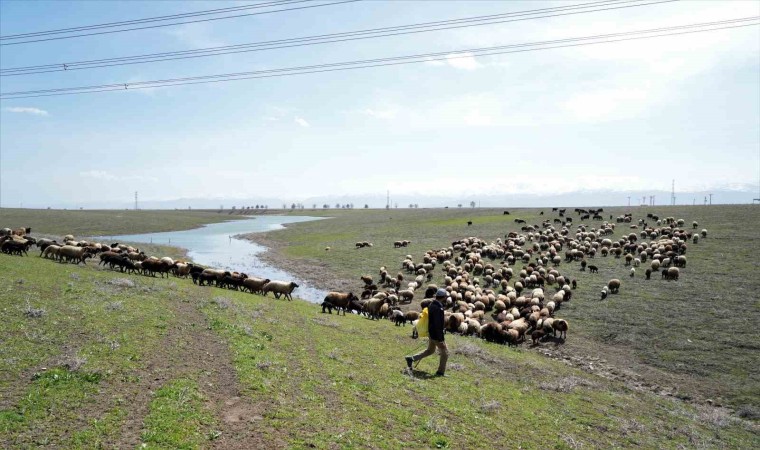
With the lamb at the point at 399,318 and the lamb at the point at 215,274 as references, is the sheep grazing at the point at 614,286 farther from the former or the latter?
the lamb at the point at 215,274

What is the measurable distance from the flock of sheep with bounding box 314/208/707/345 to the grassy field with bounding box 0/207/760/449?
6.94 feet

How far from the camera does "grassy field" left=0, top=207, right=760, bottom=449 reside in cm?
1009

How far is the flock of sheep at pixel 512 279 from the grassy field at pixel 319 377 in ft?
6.94

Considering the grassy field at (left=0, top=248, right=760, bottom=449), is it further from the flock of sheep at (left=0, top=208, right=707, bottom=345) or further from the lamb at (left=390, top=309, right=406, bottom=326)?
the flock of sheep at (left=0, top=208, right=707, bottom=345)

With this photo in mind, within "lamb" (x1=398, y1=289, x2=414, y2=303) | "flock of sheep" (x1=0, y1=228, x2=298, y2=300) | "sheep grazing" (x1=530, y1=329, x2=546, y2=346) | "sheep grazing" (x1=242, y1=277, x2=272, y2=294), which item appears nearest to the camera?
"sheep grazing" (x1=530, y1=329, x2=546, y2=346)

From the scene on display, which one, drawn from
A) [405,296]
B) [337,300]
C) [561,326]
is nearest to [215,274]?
[337,300]

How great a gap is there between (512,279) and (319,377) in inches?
1168

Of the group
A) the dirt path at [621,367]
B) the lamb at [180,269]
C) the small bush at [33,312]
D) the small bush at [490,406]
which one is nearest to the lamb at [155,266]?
the lamb at [180,269]

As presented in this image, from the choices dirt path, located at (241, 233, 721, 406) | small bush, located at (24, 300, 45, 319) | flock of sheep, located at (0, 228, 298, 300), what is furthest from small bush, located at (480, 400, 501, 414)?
flock of sheep, located at (0, 228, 298, 300)

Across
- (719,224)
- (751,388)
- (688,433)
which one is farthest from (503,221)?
(688,433)

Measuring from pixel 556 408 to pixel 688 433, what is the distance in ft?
14.5

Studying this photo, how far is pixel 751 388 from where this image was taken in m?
20.1

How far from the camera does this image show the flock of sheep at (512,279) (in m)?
27.3

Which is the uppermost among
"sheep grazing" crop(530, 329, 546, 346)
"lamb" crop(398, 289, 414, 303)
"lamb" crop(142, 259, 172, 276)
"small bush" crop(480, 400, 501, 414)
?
"lamb" crop(142, 259, 172, 276)
